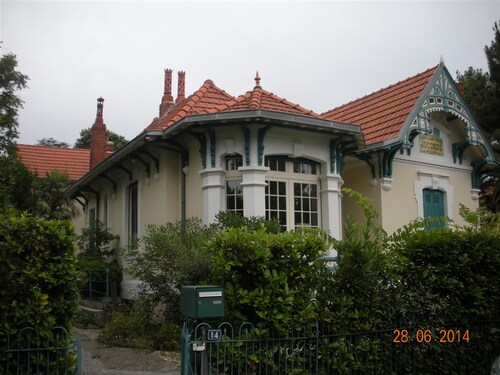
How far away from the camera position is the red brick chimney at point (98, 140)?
22172 millimetres

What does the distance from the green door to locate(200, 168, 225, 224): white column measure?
663cm

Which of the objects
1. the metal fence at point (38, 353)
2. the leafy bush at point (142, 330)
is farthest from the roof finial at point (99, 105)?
the metal fence at point (38, 353)

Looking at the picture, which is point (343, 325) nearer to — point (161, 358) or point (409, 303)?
point (409, 303)

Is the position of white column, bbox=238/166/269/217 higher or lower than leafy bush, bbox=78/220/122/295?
higher

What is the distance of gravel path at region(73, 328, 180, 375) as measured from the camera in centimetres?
708

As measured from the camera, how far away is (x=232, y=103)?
11.7 m

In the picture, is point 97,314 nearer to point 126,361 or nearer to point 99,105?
point 126,361

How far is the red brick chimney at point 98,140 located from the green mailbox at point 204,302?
58.9ft

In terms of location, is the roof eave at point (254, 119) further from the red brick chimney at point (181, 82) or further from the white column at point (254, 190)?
the red brick chimney at point (181, 82)

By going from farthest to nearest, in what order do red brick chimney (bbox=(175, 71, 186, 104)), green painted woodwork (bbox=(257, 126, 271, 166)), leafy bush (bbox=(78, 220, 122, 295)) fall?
red brick chimney (bbox=(175, 71, 186, 104))
leafy bush (bbox=(78, 220, 122, 295))
green painted woodwork (bbox=(257, 126, 271, 166))

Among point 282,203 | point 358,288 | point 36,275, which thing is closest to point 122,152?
point 282,203

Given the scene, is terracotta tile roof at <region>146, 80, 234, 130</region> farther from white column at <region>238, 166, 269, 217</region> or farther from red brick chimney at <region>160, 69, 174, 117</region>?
red brick chimney at <region>160, 69, 174, 117</region>

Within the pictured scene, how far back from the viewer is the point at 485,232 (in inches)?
290
